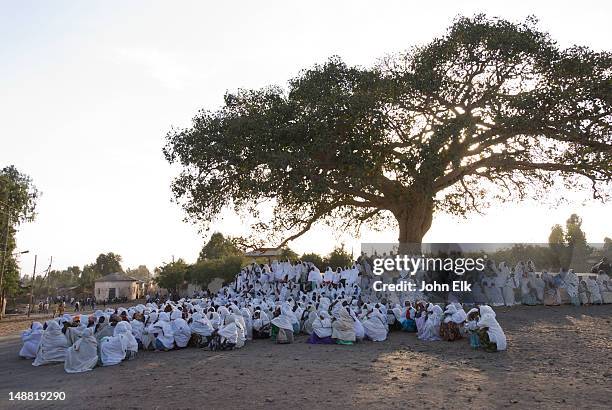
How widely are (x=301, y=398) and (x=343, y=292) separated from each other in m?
13.7

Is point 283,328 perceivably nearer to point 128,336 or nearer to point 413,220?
point 128,336

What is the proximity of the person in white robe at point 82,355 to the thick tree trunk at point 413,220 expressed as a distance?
13.7m

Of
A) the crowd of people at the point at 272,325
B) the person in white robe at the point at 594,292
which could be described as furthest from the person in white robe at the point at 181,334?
the person in white robe at the point at 594,292

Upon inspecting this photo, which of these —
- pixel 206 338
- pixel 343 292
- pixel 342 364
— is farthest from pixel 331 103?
pixel 342 364

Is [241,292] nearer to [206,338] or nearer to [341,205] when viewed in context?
[341,205]

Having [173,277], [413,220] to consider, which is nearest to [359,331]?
[413,220]

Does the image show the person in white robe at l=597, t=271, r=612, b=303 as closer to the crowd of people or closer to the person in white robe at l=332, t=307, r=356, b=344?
the crowd of people

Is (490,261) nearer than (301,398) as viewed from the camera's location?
No

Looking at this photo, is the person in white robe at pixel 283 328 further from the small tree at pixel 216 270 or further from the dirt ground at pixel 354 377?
the small tree at pixel 216 270

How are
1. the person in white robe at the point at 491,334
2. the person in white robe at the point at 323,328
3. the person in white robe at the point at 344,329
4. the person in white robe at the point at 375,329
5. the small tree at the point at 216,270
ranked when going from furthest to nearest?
the small tree at the point at 216,270 < the person in white robe at the point at 375,329 < the person in white robe at the point at 323,328 < the person in white robe at the point at 344,329 < the person in white robe at the point at 491,334

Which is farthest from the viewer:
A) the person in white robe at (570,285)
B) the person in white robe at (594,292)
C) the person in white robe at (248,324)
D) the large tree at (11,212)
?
the large tree at (11,212)

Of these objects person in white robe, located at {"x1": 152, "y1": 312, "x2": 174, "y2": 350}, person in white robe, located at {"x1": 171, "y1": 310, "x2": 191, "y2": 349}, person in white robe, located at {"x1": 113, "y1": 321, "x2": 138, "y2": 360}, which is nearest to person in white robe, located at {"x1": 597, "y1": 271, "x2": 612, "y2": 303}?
person in white robe, located at {"x1": 171, "y1": 310, "x2": 191, "y2": 349}

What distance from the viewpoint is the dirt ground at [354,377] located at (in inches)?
308

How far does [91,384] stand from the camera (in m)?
9.66
